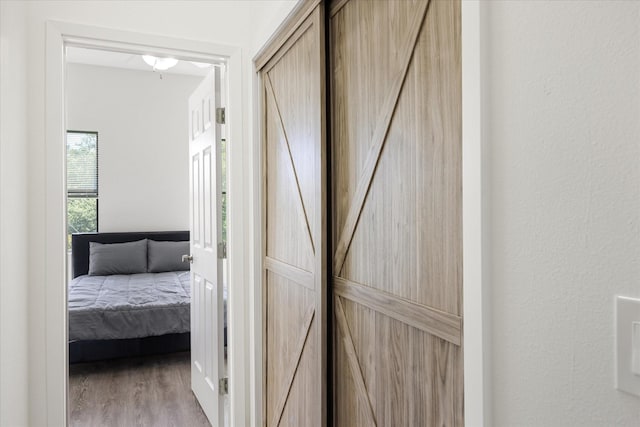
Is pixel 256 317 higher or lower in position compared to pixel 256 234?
lower

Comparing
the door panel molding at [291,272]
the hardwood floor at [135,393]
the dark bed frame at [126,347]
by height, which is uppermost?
the door panel molding at [291,272]

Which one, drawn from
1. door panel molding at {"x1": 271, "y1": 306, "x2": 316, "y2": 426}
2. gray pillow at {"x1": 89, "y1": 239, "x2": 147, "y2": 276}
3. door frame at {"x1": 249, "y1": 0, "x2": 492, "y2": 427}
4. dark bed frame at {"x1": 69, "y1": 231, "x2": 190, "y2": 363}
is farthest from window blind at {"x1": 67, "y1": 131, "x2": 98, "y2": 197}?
door frame at {"x1": 249, "y1": 0, "x2": 492, "y2": 427}

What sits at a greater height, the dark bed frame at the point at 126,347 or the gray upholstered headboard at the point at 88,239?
the gray upholstered headboard at the point at 88,239

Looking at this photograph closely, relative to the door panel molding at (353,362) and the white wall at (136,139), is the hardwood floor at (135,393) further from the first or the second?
the white wall at (136,139)

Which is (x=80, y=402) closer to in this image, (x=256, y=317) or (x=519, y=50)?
(x=256, y=317)

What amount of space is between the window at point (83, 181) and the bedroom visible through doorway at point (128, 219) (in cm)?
1

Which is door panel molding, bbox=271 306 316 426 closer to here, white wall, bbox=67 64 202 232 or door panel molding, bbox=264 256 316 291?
door panel molding, bbox=264 256 316 291

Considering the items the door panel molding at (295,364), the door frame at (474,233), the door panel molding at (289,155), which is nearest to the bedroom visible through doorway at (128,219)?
the door panel molding at (295,364)

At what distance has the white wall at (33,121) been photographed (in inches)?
58.6

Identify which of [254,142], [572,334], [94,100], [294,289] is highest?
[94,100]

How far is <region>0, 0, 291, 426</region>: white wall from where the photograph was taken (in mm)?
1488

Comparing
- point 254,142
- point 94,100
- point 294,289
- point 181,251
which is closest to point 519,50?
point 294,289

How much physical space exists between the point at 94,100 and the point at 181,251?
2.07 m

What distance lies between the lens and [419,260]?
106cm
